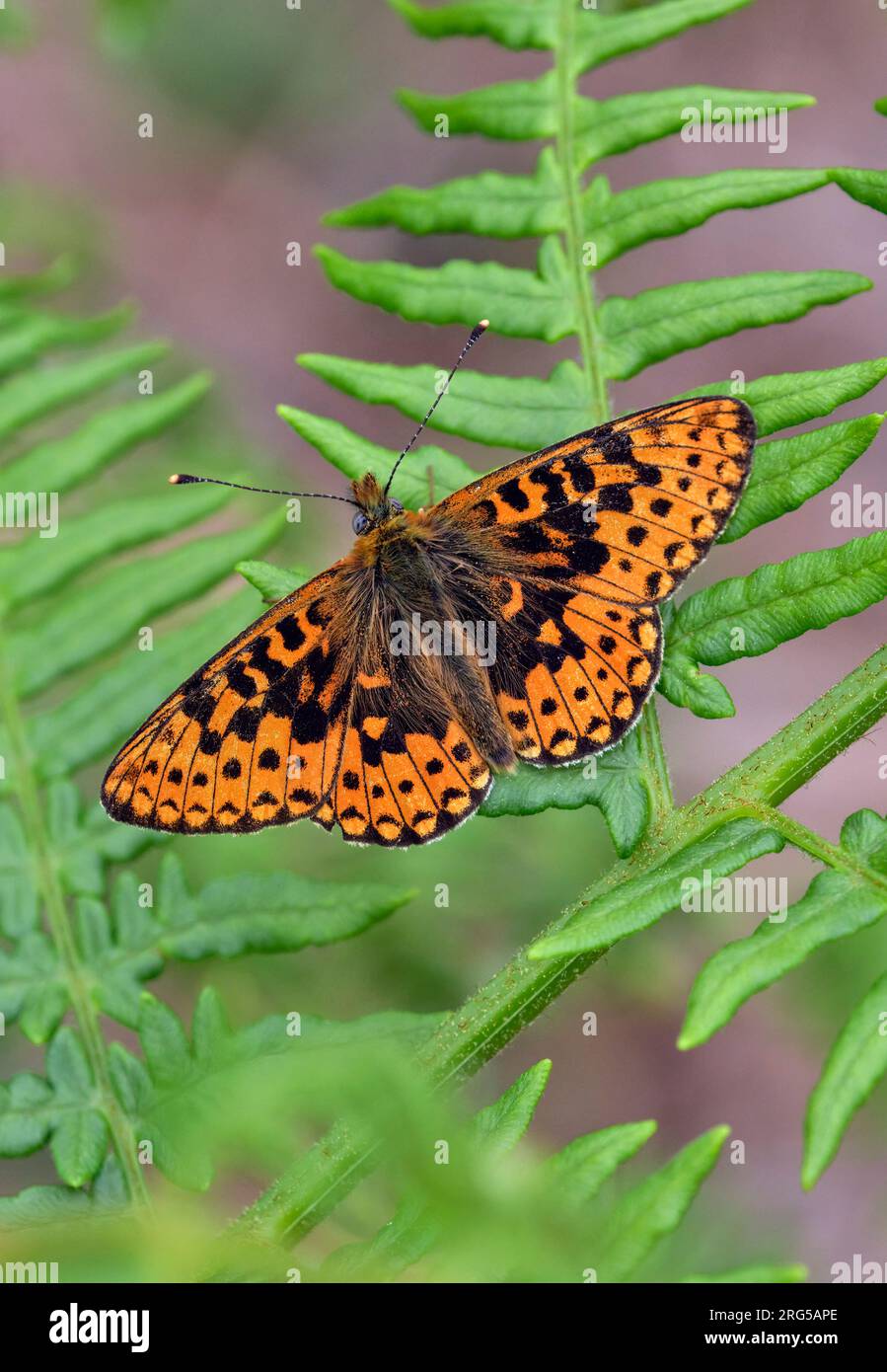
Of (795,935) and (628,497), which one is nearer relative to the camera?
(795,935)

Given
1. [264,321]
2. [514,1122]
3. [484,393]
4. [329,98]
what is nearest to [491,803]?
[514,1122]

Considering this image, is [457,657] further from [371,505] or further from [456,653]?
[371,505]

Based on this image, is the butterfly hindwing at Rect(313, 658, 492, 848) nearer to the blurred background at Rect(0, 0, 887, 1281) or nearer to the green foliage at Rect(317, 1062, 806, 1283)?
the green foliage at Rect(317, 1062, 806, 1283)

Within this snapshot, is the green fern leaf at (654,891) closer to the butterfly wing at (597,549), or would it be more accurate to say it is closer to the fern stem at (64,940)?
the butterfly wing at (597,549)

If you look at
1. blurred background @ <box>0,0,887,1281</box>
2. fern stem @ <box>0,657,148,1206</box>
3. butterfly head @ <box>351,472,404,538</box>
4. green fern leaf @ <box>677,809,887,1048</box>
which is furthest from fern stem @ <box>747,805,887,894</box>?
blurred background @ <box>0,0,887,1281</box>

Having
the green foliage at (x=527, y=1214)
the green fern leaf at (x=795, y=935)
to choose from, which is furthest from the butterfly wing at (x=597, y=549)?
the green foliage at (x=527, y=1214)

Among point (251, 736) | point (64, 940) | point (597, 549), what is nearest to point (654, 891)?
point (597, 549)

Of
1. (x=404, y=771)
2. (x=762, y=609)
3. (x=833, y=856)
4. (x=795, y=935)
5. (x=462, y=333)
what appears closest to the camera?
(x=795, y=935)
